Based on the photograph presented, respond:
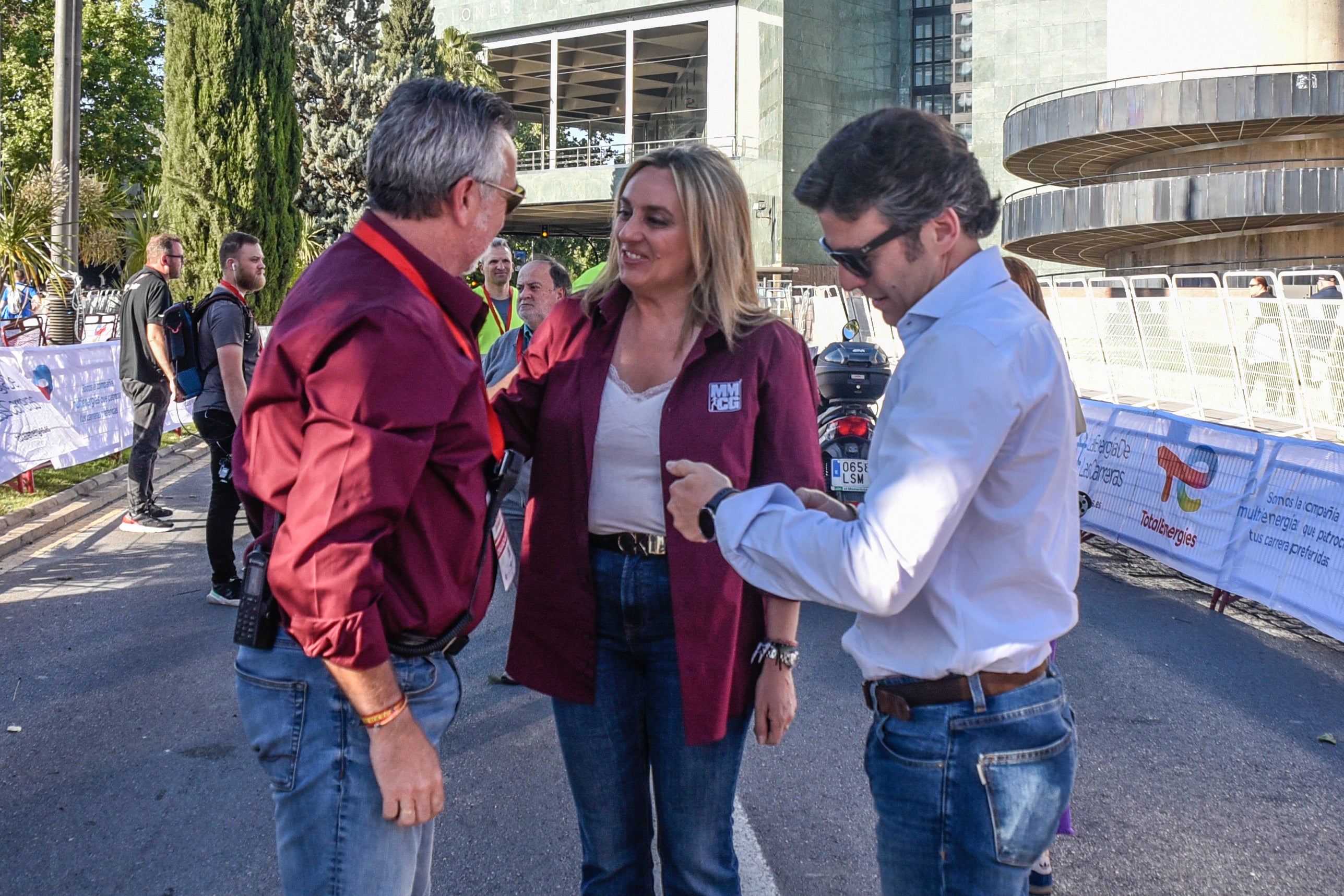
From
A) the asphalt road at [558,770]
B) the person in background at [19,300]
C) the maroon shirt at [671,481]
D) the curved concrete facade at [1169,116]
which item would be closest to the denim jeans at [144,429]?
the asphalt road at [558,770]

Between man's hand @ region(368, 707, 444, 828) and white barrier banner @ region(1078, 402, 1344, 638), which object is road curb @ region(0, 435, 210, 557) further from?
white barrier banner @ region(1078, 402, 1344, 638)

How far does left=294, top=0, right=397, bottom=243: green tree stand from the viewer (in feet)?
120

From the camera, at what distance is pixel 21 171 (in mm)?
41469

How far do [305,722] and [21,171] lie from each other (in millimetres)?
46306

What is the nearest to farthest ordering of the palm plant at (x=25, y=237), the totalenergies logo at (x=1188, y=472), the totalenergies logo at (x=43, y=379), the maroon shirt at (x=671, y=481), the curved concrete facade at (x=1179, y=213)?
the maroon shirt at (x=671, y=481) → the totalenergies logo at (x=1188, y=472) → the totalenergies logo at (x=43, y=379) → the palm plant at (x=25, y=237) → the curved concrete facade at (x=1179, y=213)

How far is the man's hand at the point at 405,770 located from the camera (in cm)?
196

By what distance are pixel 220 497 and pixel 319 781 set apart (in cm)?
540

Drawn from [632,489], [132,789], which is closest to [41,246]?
[132,789]

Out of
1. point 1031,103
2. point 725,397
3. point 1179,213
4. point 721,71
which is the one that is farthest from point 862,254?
point 721,71

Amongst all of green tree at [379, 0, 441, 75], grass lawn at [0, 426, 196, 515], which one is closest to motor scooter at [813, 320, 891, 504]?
grass lawn at [0, 426, 196, 515]

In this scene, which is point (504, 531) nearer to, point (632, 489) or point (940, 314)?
point (632, 489)

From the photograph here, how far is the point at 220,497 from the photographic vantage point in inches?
274

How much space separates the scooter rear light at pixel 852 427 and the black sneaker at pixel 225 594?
3.79m

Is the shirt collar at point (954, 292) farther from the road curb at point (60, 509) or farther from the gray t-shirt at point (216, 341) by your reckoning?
the road curb at point (60, 509)
